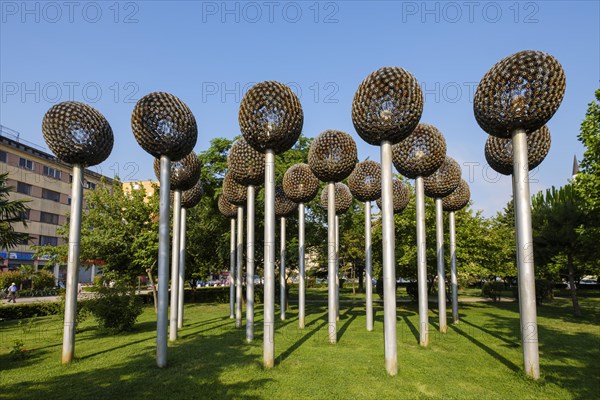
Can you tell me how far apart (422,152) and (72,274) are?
384 inches

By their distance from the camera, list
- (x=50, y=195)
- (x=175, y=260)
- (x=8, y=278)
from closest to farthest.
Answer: (x=175, y=260), (x=8, y=278), (x=50, y=195)

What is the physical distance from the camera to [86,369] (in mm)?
8086

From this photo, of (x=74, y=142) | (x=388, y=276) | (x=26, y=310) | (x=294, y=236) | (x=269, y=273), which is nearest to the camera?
(x=388, y=276)

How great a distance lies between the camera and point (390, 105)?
8.70 metres

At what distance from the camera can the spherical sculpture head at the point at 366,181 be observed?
13.4 meters

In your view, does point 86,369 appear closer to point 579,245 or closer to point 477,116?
point 477,116

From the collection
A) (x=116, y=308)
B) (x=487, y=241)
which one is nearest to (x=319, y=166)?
(x=116, y=308)

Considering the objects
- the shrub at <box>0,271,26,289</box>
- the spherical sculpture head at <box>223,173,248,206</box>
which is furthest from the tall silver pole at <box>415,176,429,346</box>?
the shrub at <box>0,271,26,289</box>

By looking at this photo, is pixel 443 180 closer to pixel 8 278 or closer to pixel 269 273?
pixel 269 273

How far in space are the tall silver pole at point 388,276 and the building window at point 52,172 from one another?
52008 mm

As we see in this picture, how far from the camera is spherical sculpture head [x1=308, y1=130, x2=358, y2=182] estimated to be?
39.4ft

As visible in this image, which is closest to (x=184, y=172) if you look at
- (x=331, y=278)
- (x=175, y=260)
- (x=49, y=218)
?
(x=175, y=260)

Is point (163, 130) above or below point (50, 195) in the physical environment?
below

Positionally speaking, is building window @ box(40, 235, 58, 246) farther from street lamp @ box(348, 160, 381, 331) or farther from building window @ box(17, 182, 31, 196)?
street lamp @ box(348, 160, 381, 331)
